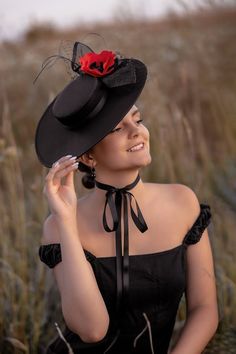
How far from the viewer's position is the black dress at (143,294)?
1.92 metres

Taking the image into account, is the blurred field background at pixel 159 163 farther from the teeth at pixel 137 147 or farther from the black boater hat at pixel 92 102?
the teeth at pixel 137 147

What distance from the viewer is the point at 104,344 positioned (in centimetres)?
200

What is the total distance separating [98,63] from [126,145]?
0.83 feet

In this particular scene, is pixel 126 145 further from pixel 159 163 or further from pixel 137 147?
pixel 159 163

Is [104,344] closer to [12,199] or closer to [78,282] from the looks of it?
[78,282]

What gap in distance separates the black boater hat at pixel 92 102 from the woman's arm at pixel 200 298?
486mm

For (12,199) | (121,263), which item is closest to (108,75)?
(121,263)

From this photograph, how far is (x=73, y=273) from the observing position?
1.81 meters

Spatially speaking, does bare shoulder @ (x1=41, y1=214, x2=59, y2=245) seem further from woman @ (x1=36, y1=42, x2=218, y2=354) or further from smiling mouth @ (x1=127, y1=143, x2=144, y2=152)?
smiling mouth @ (x1=127, y1=143, x2=144, y2=152)

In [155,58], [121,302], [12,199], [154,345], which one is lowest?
[154,345]

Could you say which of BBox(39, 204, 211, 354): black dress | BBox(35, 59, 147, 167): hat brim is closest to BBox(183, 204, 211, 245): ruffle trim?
BBox(39, 204, 211, 354): black dress

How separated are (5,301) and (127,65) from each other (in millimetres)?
1374

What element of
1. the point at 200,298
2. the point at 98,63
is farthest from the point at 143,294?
the point at 98,63

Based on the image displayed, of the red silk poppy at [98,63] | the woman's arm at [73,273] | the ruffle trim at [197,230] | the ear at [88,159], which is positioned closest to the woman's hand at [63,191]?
the woman's arm at [73,273]
